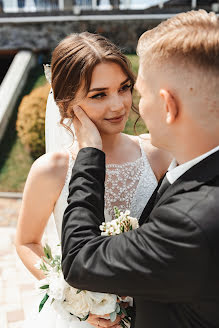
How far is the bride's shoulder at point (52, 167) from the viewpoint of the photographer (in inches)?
91.4

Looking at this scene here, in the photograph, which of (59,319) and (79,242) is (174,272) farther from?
(59,319)

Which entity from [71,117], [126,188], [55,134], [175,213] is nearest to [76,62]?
Result: [71,117]

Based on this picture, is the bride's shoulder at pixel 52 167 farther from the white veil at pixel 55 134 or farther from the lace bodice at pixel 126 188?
the white veil at pixel 55 134

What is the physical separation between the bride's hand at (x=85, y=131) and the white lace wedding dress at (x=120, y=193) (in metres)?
0.37

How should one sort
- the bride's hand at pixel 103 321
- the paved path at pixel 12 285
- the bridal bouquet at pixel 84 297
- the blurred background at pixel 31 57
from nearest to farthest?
the bridal bouquet at pixel 84 297
the bride's hand at pixel 103 321
the paved path at pixel 12 285
the blurred background at pixel 31 57

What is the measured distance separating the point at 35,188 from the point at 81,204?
907 millimetres

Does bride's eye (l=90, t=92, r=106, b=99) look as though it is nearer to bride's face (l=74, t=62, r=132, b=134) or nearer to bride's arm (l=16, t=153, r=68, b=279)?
bride's face (l=74, t=62, r=132, b=134)

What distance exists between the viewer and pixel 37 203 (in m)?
2.31

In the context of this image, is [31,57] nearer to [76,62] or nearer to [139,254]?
[76,62]

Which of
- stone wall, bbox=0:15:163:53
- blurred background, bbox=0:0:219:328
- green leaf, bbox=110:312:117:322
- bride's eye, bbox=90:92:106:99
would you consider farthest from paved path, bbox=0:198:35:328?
stone wall, bbox=0:15:163:53

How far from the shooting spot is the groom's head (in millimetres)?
1207

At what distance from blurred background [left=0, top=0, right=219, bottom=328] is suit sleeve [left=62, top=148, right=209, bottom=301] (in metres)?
4.81

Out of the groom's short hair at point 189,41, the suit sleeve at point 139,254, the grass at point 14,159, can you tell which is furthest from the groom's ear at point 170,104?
the grass at point 14,159

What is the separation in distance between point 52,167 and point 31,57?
11648mm
